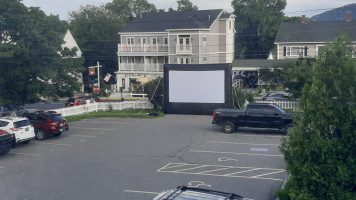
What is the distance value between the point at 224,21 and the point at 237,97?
22706 mm

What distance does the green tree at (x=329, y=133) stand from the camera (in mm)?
9047

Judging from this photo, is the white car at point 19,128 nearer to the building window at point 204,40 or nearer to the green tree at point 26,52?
the green tree at point 26,52

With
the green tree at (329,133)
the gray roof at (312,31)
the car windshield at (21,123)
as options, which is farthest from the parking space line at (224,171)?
the gray roof at (312,31)

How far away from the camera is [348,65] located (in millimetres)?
9141

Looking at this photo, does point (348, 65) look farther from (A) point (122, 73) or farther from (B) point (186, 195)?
(A) point (122, 73)

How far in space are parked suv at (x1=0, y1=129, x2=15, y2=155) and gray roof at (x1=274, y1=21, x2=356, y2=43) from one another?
4040 centimetres

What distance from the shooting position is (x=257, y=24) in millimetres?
73500

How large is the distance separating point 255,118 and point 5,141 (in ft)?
44.2

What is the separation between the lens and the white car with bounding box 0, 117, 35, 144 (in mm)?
21261

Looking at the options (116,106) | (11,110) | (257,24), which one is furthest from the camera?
(257,24)

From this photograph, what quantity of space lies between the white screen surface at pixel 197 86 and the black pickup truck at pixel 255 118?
23.0ft

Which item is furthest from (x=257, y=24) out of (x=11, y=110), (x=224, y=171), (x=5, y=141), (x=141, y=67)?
(x=224, y=171)

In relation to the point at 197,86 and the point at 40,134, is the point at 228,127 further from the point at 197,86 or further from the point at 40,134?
the point at 40,134

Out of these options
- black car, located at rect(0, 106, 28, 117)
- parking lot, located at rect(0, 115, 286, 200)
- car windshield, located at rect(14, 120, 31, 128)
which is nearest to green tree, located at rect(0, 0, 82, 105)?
black car, located at rect(0, 106, 28, 117)
